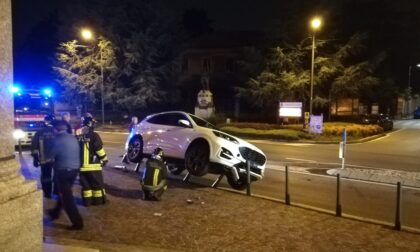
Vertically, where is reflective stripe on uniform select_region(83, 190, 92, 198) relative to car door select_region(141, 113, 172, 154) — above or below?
below

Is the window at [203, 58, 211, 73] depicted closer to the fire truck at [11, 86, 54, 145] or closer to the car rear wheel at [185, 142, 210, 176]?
the fire truck at [11, 86, 54, 145]

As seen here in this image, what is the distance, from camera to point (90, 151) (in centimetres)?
889

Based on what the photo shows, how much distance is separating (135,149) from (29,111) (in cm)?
845

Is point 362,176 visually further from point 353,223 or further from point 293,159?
point 353,223

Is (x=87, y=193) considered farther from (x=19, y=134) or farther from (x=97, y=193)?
(x=19, y=134)

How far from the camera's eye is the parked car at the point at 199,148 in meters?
11.6

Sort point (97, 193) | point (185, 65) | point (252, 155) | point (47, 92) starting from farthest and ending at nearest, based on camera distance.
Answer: point (185, 65)
point (47, 92)
point (252, 155)
point (97, 193)

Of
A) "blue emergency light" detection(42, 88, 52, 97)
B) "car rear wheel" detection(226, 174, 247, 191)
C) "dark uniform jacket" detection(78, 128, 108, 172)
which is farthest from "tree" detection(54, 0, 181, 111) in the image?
"dark uniform jacket" detection(78, 128, 108, 172)

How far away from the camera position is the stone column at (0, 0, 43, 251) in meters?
4.55

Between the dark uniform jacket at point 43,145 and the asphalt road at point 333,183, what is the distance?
444 cm

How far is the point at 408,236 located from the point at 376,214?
7.04 ft

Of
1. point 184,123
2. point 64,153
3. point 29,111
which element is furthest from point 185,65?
point 64,153

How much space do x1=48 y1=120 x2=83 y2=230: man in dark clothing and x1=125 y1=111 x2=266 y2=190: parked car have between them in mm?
4680

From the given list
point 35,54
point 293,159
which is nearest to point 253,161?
point 293,159
